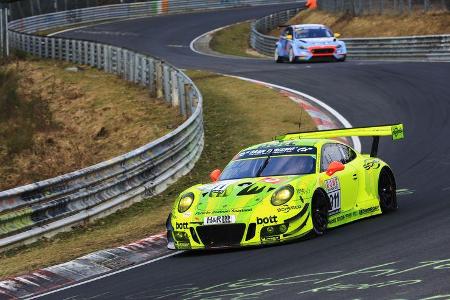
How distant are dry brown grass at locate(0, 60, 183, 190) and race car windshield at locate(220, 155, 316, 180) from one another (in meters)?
11.4

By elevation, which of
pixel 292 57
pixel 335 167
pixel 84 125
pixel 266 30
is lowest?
pixel 266 30

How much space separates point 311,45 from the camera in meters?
36.2

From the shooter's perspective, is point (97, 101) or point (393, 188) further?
point (97, 101)

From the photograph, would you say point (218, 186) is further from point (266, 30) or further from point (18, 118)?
point (266, 30)

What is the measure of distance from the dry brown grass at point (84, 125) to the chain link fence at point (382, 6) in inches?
660

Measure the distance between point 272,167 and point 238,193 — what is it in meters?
0.97

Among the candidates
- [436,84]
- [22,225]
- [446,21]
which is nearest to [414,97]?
[436,84]

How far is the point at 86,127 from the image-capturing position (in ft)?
92.0

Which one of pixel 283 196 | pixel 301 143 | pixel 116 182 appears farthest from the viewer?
pixel 116 182

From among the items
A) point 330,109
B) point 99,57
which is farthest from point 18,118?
point 330,109

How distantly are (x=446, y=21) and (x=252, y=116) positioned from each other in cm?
2144

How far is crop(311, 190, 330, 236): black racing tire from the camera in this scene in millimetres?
11531

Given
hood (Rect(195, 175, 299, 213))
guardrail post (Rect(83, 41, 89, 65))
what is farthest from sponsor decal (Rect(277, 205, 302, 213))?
guardrail post (Rect(83, 41, 89, 65))

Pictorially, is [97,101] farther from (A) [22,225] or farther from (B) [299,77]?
(A) [22,225]
